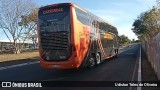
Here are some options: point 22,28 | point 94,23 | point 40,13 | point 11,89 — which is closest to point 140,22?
point 22,28

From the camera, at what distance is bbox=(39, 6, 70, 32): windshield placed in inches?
609

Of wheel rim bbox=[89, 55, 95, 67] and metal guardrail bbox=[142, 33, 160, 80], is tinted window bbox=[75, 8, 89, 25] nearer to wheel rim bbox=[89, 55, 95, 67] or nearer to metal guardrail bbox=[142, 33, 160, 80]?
wheel rim bbox=[89, 55, 95, 67]

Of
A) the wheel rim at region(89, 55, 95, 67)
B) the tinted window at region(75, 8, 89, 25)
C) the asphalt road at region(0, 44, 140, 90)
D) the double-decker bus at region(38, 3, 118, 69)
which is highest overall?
the tinted window at region(75, 8, 89, 25)

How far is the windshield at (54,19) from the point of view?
15461 mm

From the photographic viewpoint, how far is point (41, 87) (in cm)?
1177

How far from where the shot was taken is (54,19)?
51.4 feet

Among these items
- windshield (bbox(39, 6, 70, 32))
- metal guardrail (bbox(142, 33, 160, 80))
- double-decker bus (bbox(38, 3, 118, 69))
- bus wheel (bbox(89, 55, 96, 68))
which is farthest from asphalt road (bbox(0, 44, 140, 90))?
windshield (bbox(39, 6, 70, 32))

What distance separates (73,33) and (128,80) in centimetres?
389

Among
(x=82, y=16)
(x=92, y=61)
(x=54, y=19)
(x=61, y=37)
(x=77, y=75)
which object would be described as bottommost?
(x=77, y=75)

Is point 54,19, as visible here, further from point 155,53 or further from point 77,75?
point 155,53

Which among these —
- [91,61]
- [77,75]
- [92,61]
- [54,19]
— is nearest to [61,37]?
[54,19]

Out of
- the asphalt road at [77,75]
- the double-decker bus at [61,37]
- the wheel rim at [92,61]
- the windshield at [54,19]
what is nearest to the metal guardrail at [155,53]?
the asphalt road at [77,75]

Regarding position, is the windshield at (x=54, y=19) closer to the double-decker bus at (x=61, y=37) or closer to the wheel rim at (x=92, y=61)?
the double-decker bus at (x=61, y=37)

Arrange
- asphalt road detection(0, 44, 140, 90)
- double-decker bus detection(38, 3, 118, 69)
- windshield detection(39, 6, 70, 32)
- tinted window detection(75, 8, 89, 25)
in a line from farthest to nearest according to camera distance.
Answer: tinted window detection(75, 8, 89, 25)
windshield detection(39, 6, 70, 32)
double-decker bus detection(38, 3, 118, 69)
asphalt road detection(0, 44, 140, 90)
